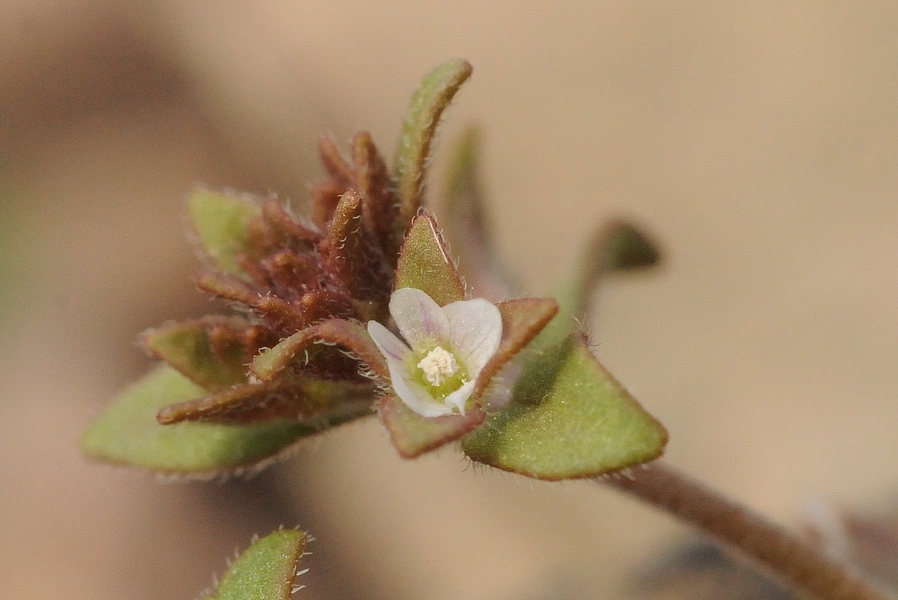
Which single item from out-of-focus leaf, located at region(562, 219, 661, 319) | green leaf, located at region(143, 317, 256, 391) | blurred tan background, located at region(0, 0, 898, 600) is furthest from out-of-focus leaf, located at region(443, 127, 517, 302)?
blurred tan background, located at region(0, 0, 898, 600)

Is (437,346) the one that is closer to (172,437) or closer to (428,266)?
(428,266)

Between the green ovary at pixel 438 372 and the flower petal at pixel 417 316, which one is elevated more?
the flower petal at pixel 417 316

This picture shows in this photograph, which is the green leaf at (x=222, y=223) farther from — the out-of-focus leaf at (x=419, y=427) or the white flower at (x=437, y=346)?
the out-of-focus leaf at (x=419, y=427)

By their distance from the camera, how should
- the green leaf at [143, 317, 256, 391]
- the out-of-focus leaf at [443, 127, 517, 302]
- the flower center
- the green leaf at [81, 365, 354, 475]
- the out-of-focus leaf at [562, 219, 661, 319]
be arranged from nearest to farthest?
1. the flower center
2. the green leaf at [143, 317, 256, 391]
3. the green leaf at [81, 365, 354, 475]
4. the out-of-focus leaf at [562, 219, 661, 319]
5. the out-of-focus leaf at [443, 127, 517, 302]

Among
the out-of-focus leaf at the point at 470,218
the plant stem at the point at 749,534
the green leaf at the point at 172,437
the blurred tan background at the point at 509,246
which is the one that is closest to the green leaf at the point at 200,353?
the green leaf at the point at 172,437

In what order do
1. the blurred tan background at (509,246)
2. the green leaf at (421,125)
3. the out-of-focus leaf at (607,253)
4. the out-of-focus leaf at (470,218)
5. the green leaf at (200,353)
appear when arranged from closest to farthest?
the green leaf at (421,125), the green leaf at (200,353), the out-of-focus leaf at (607,253), the out-of-focus leaf at (470,218), the blurred tan background at (509,246)

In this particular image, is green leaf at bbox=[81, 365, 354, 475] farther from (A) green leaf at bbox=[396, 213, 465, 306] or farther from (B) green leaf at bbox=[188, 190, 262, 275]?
(A) green leaf at bbox=[396, 213, 465, 306]

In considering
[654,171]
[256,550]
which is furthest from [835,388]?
[256,550]

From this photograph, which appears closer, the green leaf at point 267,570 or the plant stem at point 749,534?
the green leaf at point 267,570

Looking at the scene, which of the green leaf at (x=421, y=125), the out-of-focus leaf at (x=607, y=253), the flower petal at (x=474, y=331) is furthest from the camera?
the out-of-focus leaf at (x=607, y=253)
